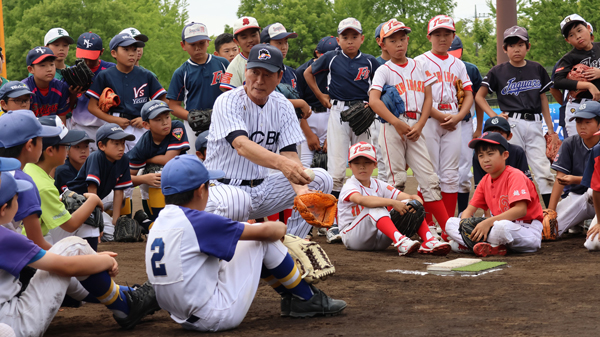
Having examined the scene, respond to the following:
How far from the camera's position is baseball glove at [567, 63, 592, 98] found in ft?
23.7

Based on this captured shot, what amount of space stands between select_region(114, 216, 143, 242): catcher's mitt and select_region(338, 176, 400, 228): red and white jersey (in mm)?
2256

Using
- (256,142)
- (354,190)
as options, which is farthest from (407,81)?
(256,142)

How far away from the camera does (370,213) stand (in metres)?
5.63

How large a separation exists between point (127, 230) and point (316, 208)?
10.4 feet

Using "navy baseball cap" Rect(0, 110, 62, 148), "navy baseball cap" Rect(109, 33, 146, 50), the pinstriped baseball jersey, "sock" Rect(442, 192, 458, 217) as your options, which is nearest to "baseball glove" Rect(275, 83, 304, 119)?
"navy baseball cap" Rect(109, 33, 146, 50)

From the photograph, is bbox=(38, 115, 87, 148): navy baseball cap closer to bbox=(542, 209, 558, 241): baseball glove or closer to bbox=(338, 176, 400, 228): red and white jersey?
bbox=(338, 176, 400, 228): red and white jersey

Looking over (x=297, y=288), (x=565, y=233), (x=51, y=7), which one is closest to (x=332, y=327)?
(x=297, y=288)

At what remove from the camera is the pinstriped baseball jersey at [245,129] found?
4371 millimetres

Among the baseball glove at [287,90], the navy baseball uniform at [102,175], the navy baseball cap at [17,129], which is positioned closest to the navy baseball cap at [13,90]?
the navy baseball uniform at [102,175]

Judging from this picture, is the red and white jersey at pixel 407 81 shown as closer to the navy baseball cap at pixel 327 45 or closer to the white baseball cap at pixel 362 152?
the white baseball cap at pixel 362 152

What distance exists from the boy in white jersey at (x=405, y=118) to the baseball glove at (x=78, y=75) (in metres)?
3.22

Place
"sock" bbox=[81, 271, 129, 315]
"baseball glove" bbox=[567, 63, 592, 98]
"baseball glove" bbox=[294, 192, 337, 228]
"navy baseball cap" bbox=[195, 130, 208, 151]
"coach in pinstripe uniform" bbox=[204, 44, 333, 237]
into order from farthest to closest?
"baseball glove" bbox=[567, 63, 592, 98] → "navy baseball cap" bbox=[195, 130, 208, 151] → "coach in pinstripe uniform" bbox=[204, 44, 333, 237] → "baseball glove" bbox=[294, 192, 337, 228] → "sock" bbox=[81, 271, 129, 315]

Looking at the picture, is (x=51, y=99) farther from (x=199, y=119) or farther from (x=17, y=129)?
(x=17, y=129)

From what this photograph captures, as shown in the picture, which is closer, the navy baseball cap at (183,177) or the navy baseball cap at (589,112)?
the navy baseball cap at (183,177)
